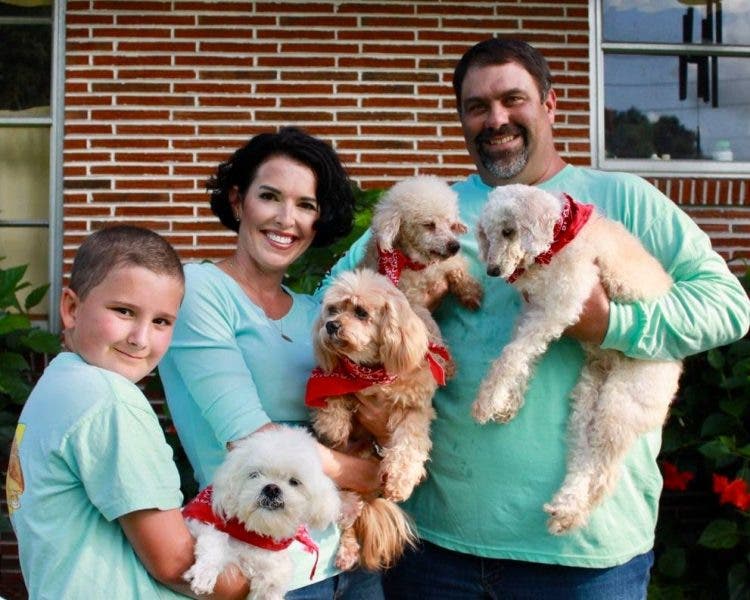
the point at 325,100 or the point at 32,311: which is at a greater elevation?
the point at 325,100

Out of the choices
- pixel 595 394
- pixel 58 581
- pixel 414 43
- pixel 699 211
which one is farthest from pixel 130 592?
pixel 699 211

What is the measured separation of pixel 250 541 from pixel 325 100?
13.1ft

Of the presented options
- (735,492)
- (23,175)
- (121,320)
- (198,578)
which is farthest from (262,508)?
(23,175)

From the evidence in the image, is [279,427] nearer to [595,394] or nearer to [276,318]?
[276,318]

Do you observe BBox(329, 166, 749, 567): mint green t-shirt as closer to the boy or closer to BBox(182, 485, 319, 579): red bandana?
BBox(182, 485, 319, 579): red bandana

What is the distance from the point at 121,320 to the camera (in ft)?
6.66

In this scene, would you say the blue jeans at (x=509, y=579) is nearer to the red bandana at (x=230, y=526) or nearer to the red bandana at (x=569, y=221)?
the red bandana at (x=230, y=526)

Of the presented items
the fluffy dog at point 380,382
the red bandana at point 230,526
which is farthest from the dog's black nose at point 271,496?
the fluffy dog at point 380,382

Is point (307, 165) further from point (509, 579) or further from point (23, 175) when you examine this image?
point (23, 175)

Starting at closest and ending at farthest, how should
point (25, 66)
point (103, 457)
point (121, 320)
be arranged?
point (103, 457) → point (121, 320) → point (25, 66)

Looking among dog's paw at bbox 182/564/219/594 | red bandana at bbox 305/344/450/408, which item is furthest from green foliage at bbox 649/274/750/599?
dog's paw at bbox 182/564/219/594

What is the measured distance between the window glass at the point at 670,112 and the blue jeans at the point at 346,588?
4157 millimetres

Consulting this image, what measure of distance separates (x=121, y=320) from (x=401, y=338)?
3.34ft

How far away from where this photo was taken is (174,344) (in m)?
2.54
